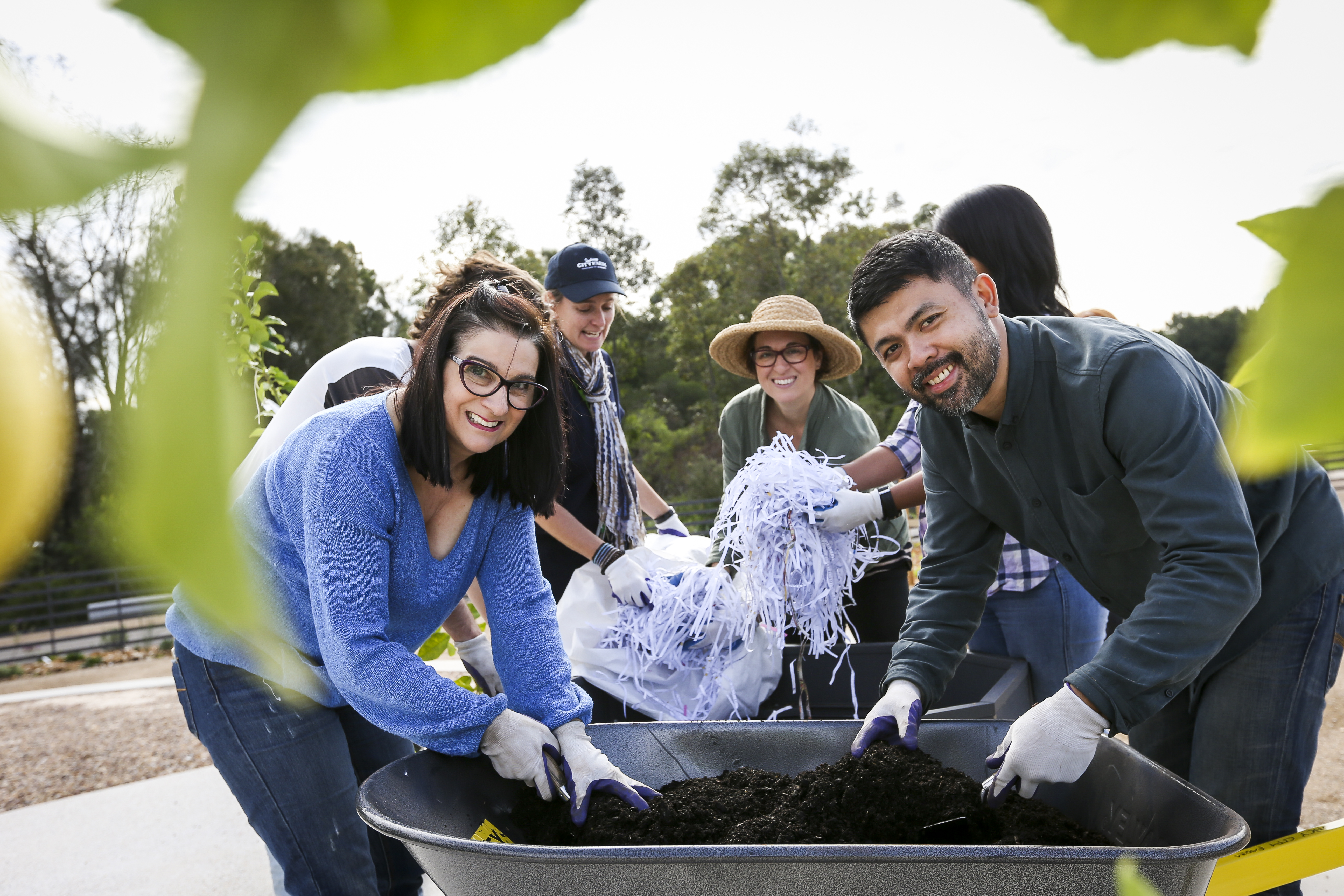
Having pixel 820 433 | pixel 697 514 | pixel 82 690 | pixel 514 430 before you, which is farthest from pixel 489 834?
pixel 697 514

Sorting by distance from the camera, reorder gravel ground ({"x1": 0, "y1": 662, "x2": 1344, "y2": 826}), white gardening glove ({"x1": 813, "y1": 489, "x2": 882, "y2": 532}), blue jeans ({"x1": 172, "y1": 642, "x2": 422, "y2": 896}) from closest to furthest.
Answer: blue jeans ({"x1": 172, "y1": 642, "x2": 422, "y2": 896}), white gardening glove ({"x1": 813, "y1": 489, "x2": 882, "y2": 532}), gravel ground ({"x1": 0, "y1": 662, "x2": 1344, "y2": 826})

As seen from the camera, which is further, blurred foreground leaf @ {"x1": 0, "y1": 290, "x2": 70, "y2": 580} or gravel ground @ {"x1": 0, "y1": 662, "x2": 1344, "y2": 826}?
gravel ground @ {"x1": 0, "y1": 662, "x2": 1344, "y2": 826}

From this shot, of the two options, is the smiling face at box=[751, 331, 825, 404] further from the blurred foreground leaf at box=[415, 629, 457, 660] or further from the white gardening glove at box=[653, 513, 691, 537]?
the blurred foreground leaf at box=[415, 629, 457, 660]

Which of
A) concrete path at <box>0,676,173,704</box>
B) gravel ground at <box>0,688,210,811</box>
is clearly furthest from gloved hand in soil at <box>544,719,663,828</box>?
concrete path at <box>0,676,173,704</box>

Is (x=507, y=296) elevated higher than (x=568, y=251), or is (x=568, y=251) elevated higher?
(x=568, y=251)

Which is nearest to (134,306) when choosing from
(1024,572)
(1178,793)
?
(1178,793)

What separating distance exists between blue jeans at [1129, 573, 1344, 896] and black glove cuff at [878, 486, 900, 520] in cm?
84

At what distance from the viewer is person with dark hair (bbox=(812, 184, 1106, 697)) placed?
1.68m

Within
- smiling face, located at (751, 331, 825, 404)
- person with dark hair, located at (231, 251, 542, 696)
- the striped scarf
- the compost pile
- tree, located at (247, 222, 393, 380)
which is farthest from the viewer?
smiling face, located at (751, 331, 825, 404)

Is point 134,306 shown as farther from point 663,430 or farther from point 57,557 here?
point 663,430

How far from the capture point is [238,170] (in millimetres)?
102

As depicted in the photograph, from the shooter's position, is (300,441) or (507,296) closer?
(300,441)

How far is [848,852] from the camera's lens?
31.1 inches

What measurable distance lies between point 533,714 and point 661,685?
2.14 feet
